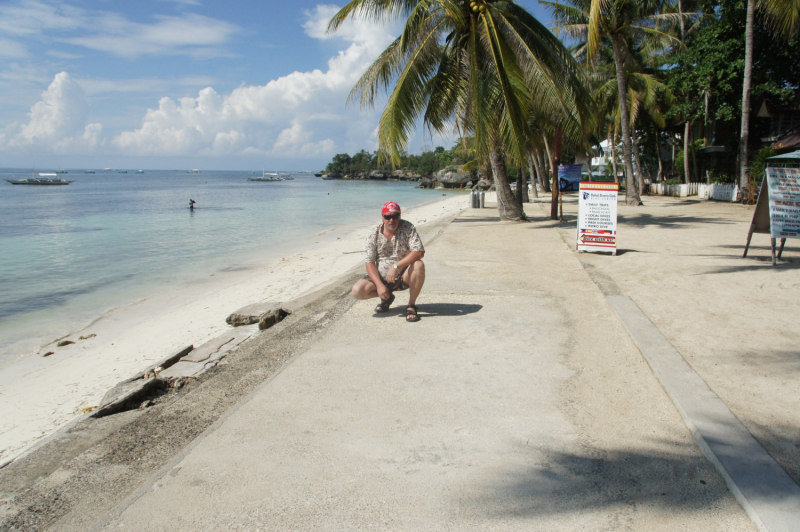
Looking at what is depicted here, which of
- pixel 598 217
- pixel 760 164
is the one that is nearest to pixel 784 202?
pixel 598 217

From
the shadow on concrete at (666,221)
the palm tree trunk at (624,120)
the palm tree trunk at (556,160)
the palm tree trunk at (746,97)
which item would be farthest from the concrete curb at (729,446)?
the palm tree trunk at (746,97)

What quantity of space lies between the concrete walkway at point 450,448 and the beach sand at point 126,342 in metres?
2.12

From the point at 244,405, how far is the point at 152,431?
A: 61 centimetres

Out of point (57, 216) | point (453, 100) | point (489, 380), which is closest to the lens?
point (489, 380)

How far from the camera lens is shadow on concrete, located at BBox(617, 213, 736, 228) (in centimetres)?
1506

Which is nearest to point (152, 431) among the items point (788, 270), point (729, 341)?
point (729, 341)

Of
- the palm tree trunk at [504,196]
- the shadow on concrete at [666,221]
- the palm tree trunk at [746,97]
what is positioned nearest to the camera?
the shadow on concrete at [666,221]

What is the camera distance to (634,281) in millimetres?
7422

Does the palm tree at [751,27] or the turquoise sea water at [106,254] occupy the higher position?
the palm tree at [751,27]

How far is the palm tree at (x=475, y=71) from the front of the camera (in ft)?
41.1

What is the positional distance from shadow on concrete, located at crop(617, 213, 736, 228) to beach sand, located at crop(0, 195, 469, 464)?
8.53m

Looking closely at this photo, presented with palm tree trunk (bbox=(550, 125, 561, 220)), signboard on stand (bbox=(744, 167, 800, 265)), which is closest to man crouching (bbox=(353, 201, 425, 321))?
signboard on stand (bbox=(744, 167, 800, 265))

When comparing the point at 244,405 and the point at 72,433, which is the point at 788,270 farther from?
the point at 72,433

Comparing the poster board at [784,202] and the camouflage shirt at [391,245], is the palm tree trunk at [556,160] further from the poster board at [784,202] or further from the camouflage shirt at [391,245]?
the camouflage shirt at [391,245]
